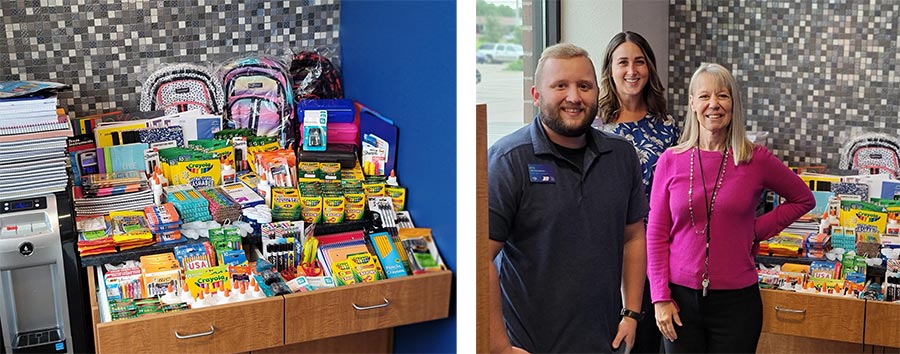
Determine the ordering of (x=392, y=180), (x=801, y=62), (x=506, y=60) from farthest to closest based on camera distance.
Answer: (x=392, y=180) < (x=506, y=60) < (x=801, y=62)

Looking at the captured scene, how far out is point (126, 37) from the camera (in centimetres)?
358

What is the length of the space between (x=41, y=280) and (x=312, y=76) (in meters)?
1.36

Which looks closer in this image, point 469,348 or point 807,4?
point 807,4

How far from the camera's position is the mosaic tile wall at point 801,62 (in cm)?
174

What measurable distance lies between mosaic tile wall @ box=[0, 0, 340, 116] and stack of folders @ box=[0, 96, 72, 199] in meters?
0.49

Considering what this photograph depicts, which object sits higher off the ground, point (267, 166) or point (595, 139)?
point (595, 139)

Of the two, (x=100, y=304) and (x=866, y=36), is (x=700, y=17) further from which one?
(x=100, y=304)

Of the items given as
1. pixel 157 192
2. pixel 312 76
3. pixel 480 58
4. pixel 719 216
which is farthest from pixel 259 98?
pixel 719 216

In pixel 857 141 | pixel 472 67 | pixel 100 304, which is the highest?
pixel 472 67

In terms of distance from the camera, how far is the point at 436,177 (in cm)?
316

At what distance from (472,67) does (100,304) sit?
1482 mm

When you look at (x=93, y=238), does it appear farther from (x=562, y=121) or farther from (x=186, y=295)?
(x=562, y=121)

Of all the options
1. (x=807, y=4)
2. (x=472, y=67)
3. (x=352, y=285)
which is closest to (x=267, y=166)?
(x=352, y=285)

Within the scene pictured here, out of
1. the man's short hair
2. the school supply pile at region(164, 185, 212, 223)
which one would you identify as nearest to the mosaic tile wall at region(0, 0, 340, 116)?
the school supply pile at region(164, 185, 212, 223)
